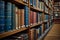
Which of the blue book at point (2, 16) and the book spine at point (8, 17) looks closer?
the blue book at point (2, 16)

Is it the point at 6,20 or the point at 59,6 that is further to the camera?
the point at 59,6

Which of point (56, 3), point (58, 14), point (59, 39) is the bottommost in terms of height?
point (59, 39)

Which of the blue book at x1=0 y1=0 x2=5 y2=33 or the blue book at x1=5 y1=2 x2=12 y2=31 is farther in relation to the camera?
the blue book at x1=5 y1=2 x2=12 y2=31

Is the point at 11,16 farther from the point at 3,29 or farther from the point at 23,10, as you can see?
the point at 23,10

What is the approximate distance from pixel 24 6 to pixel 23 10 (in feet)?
0.37

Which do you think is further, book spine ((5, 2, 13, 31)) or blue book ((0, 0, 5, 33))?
book spine ((5, 2, 13, 31))

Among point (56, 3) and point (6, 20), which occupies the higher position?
point (56, 3)

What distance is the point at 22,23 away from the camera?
209 centimetres

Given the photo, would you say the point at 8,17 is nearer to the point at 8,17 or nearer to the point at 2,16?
the point at 8,17

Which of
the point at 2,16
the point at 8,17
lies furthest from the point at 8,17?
the point at 2,16

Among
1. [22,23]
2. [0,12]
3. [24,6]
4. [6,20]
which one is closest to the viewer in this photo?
[0,12]

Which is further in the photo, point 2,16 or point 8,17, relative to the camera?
point 8,17

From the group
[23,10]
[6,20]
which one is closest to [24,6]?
Answer: [23,10]

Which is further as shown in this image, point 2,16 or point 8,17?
point 8,17
